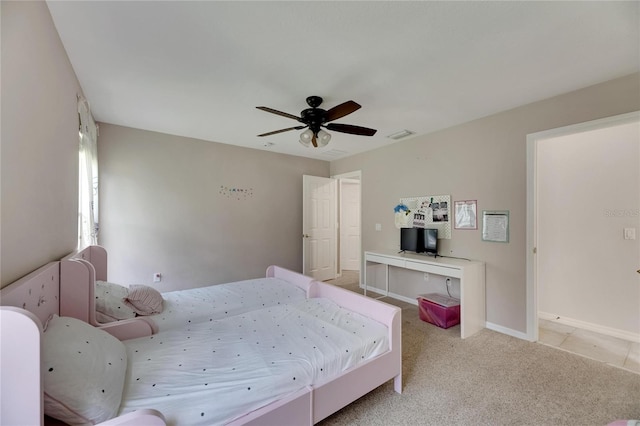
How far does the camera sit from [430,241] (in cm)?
354

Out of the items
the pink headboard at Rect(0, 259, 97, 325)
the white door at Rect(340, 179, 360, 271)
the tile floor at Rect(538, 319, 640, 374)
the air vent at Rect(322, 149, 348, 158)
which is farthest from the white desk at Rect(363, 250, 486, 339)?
the pink headboard at Rect(0, 259, 97, 325)

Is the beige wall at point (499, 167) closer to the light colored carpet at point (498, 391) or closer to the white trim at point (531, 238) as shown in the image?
the white trim at point (531, 238)

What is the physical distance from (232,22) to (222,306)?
220 cm

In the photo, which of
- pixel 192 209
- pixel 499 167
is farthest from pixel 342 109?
pixel 192 209

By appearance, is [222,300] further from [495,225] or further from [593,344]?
Result: [593,344]

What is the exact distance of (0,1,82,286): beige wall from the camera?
3.52ft

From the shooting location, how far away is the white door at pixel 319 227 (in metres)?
4.84

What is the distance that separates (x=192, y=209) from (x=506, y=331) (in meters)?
4.31

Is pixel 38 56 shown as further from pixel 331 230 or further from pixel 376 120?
pixel 331 230

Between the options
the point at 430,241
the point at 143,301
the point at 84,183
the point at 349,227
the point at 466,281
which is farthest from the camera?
the point at 349,227

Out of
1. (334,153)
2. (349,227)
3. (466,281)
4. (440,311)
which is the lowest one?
(440,311)

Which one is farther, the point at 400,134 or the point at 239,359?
the point at 400,134

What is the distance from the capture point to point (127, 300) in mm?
2076

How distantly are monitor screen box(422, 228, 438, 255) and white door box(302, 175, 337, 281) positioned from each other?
2.08 meters
